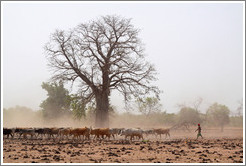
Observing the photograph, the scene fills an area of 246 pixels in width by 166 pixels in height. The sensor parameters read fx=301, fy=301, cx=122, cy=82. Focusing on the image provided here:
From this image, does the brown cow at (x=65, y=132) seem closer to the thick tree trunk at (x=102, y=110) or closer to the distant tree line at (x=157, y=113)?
the thick tree trunk at (x=102, y=110)

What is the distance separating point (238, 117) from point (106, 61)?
1570 inches

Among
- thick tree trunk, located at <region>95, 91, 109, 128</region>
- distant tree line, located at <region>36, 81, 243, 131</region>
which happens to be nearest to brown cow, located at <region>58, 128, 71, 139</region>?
thick tree trunk, located at <region>95, 91, 109, 128</region>

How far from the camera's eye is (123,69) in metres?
31.5

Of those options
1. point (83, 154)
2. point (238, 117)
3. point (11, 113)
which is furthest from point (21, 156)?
point (11, 113)

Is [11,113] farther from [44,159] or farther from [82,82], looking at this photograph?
[44,159]

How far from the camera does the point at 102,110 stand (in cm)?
3158

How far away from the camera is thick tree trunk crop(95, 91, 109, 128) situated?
31222mm

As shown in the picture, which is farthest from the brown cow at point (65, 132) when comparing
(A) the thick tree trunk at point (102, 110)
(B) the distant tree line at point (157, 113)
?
(B) the distant tree line at point (157, 113)

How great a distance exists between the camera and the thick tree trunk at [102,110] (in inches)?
1229

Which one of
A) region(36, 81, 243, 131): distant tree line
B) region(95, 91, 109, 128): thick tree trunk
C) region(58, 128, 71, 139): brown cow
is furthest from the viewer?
region(36, 81, 243, 131): distant tree line

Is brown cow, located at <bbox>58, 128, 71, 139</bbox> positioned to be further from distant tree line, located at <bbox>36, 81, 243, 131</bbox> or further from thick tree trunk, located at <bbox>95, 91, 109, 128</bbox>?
distant tree line, located at <bbox>36, 81, 243, 131</bbox>

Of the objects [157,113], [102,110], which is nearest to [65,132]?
[102,110]

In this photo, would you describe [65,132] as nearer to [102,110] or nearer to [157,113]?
[102,110]

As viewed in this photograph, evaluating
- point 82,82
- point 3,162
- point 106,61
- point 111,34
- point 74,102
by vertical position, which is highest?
point 111,34
